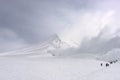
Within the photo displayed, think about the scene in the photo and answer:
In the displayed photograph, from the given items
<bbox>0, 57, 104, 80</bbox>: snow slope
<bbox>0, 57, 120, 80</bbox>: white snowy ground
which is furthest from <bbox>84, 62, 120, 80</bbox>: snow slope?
<bbox>0, 57, 104, 80</bbox>: snow slope

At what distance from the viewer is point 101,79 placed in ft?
88.4

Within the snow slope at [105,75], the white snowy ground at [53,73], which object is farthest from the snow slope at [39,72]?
the snow slope at [105,75]

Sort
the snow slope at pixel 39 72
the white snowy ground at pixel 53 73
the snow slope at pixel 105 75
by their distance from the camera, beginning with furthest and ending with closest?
the snow slope at pixel 39 72 → the white snowy ground at pixel 53 73 → the snow slope at pixel 105 75

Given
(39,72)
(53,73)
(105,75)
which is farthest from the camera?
(53,73)

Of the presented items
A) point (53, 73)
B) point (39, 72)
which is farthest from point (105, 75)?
point (39, 72)

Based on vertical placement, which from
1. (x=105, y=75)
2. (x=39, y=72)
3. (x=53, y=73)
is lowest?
(x=105, y=75)

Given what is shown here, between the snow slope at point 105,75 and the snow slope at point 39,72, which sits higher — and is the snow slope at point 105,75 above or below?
below

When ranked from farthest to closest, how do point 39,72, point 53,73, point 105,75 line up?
point 53,73
point 39,72
point 105,75

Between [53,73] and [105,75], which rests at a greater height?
[53,73]

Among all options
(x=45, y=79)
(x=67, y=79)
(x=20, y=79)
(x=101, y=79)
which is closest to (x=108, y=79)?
(x=101, y=79)

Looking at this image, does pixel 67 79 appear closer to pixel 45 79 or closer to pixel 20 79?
pixel 45 79

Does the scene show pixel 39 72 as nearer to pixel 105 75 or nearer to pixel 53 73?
pixel 53 73

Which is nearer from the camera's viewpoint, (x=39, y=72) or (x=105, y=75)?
(x=105, y=75)

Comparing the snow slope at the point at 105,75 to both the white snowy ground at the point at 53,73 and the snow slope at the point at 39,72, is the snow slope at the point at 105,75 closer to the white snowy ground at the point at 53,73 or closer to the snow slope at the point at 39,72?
the white snowy ground at the point at 53,73
